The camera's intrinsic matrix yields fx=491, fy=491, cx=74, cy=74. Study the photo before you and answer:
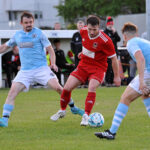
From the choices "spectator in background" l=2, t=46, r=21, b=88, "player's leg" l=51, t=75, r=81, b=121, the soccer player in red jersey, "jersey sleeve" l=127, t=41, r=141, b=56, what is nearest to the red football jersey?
the soccer player in red jersey

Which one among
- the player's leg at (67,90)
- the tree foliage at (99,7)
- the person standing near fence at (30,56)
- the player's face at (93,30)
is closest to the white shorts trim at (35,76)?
the person standing near fence at (30,56)

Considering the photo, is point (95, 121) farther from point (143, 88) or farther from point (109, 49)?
point (143, 88)

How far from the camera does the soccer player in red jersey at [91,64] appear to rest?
919 centimetres

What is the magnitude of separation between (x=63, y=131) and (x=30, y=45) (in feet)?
5.85

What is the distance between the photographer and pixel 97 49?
9.32m

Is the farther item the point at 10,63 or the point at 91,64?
the point at 10,63

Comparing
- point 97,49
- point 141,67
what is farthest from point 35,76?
point 141,67

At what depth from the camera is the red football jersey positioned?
9211mm

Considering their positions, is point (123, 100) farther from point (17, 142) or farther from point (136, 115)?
point (136, 115)

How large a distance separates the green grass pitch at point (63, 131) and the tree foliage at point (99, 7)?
41.5 meters

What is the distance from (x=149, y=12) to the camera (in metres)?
15.3

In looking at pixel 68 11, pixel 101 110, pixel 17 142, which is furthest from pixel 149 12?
pixel 68 11

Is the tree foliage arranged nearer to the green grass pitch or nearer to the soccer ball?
the green grass pitch

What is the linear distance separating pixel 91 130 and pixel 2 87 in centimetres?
Answer: 980
